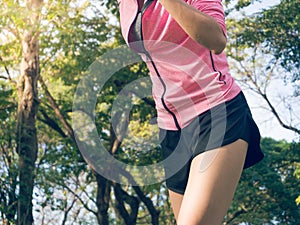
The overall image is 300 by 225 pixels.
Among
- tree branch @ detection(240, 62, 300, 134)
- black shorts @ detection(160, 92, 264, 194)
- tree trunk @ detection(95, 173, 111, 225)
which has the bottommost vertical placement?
black shorts @ detection(160, 92, 264, 194)

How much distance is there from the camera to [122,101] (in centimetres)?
1106

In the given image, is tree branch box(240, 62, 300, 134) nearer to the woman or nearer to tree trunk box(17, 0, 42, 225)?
tree trunk box(17, 0, 42, 225)

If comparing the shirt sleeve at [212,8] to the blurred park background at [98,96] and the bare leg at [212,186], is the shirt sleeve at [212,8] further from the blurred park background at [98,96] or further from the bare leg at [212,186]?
the blurred park background at [98,96]

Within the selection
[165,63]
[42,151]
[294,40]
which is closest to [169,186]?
[165,63]

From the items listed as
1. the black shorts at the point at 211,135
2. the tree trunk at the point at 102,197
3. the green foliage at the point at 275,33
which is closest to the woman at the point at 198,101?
the black shorts at the point at 211,135

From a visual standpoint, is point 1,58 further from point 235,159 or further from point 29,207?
point 235,159

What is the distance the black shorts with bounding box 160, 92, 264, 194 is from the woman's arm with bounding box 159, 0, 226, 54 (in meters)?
0.19

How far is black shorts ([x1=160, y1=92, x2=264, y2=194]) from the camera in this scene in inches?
55.9

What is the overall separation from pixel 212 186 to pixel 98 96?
10.7m

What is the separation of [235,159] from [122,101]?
9.71 meters

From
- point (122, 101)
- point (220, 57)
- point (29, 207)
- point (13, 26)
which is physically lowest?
point (220, 57)

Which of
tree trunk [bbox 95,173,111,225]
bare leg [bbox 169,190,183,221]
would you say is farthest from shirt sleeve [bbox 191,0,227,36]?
tree trunk [bbox 95,173,111,225]

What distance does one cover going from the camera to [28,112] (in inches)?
401

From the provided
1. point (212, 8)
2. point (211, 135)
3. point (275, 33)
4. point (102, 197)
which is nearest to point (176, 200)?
point (211, 135)
